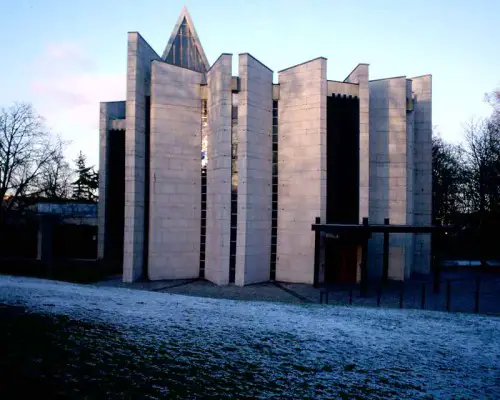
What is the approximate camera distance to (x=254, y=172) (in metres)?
22.5

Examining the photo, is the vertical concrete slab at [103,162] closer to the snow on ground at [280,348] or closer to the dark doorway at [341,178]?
the snow on ground at [280,348]

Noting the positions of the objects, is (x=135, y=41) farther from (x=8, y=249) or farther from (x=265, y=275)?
(x=8, y=249)

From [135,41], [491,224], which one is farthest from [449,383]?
[491,224]

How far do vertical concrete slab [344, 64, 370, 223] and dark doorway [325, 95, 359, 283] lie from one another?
44cm

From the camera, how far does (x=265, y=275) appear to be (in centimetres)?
2295

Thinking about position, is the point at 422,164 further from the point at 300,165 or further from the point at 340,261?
the point at 300,165

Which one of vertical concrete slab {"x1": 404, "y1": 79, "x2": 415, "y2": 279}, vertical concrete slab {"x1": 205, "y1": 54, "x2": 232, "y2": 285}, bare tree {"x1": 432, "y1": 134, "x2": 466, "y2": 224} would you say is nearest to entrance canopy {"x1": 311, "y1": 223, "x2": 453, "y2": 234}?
vertical concrete slab {"x1": 404, "y1": 79, "x2": 415, "y2": 279}

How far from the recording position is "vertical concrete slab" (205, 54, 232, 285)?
21500mm

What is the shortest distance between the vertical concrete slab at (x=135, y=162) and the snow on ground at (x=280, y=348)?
6.74 meters

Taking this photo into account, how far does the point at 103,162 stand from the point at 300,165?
15.3m

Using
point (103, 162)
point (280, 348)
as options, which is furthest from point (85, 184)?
point (280, 348)

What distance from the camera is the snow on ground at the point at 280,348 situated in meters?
7.01

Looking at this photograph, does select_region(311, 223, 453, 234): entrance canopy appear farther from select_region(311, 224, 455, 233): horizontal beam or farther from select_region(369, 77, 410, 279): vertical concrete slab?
select_region(369, 77, 410, 279): vertical concrete slab

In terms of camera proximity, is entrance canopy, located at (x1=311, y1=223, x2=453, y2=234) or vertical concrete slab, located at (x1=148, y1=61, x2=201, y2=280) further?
vertical concrete slab, located at (x1=148, y1=61, x2=201, y2=280)
